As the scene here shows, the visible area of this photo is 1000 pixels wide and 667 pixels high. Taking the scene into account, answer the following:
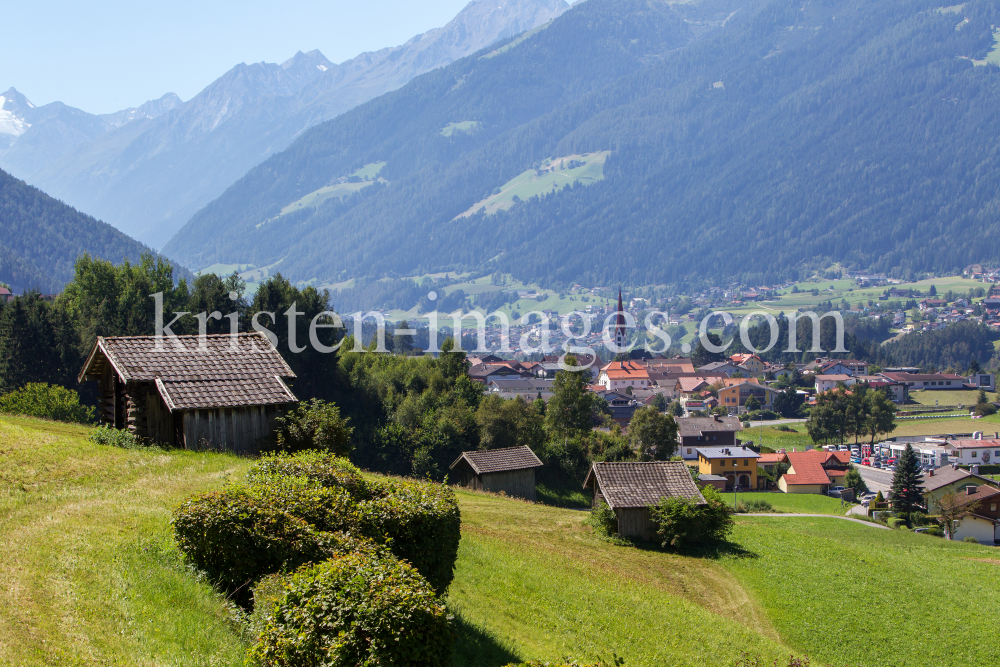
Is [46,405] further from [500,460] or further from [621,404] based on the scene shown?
[621,404]

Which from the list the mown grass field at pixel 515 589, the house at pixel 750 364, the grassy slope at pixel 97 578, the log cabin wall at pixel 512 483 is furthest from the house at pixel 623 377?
the grassy slope at pixel 97 578

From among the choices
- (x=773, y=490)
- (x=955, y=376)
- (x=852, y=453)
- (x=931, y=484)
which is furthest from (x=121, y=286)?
(x=955, y=376)

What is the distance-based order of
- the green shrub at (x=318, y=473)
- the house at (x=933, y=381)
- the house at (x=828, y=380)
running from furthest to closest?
1. the house at (x=933, y=381)
2. the house at (x=828, y=380)
3. the green shrub at (x=318, y=473)

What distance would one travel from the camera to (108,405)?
983 inches

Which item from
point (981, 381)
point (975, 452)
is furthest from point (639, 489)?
point (981, 381)

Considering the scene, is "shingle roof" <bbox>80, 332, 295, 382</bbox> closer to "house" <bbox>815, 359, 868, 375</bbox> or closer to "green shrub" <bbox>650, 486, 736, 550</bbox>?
"green shrub" <bbox>650, 486, 736, 550</bbox>

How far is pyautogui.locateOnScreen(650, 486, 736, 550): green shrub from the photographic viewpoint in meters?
30.2

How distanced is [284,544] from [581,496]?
46822mm

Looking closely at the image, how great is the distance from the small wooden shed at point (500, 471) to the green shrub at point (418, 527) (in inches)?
1292

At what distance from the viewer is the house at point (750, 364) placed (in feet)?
586

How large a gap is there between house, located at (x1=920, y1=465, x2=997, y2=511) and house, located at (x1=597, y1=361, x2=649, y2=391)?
86081mm

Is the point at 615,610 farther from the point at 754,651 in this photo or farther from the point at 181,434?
Result: the point at 181,434

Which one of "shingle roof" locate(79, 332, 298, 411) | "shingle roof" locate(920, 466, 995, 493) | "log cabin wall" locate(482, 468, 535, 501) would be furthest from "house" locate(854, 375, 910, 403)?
"shingle roof" locate(79, 332, 298, 411)

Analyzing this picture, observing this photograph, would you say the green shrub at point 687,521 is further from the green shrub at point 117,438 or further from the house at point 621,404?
the house at point 621,404
